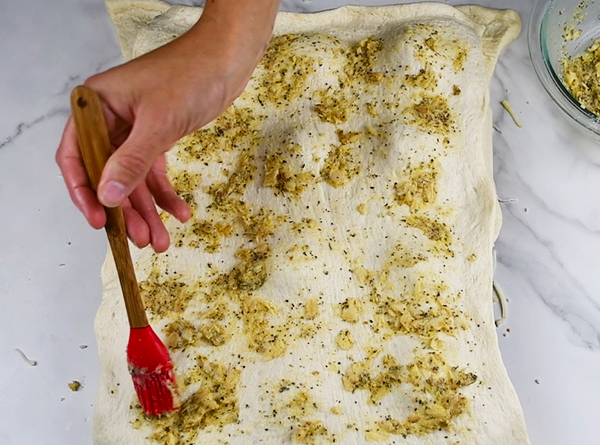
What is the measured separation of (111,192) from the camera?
0.77m

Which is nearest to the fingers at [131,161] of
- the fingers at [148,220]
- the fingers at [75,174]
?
the fingers at [75,174]

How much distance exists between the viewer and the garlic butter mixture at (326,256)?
1.02m

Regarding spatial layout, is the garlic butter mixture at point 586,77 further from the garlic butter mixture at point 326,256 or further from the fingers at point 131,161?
the fingers at point 131,161

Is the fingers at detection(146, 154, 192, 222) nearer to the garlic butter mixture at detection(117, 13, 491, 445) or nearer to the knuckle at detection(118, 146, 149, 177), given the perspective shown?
the garlic butter mixture at detection(117, 13, 491, 445)

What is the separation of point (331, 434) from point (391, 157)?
490mm

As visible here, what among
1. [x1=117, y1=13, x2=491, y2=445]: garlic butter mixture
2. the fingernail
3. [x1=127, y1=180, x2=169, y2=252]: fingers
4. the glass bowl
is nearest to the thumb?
the fingernail

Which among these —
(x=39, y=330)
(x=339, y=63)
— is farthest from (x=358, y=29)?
(x=39, y=330)

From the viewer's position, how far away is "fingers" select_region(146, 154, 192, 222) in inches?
42.8

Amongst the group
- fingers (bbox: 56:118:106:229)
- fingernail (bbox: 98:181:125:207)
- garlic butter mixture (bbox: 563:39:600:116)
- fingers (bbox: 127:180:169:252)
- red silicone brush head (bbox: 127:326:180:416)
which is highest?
garlic butter mixture (bbox: 563:39:600:116)

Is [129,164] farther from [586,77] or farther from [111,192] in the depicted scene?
[586,77]

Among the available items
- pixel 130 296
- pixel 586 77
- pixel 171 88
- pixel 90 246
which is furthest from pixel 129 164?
pixel 586 77

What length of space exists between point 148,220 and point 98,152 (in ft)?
0.87

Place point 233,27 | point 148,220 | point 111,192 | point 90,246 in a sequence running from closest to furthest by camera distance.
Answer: point 111,192 → point 233,27 → point 148,220 → point 90,246

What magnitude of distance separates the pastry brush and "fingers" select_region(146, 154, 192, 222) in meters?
0.18
